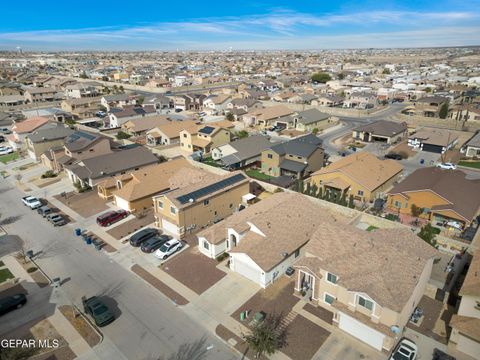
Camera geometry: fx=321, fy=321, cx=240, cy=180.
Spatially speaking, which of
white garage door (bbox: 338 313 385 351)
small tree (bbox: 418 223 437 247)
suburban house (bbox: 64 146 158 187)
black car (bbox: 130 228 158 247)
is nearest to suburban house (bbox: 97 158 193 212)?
suburban house (bbox: 64 146 158 187)

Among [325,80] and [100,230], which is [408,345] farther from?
[325,80]

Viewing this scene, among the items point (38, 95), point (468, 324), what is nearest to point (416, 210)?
point (468, 324)

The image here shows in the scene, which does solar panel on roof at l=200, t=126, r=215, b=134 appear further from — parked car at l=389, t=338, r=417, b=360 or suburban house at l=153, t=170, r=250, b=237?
parked car at l=389, t=338, r=417, b=360

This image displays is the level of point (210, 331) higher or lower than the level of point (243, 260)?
lower

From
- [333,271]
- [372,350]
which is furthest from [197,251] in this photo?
[372,350]

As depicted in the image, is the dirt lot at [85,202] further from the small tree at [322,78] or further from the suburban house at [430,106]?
the small tree at [322,78]

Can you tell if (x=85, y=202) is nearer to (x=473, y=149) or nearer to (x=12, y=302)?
(x=12, y=302)
